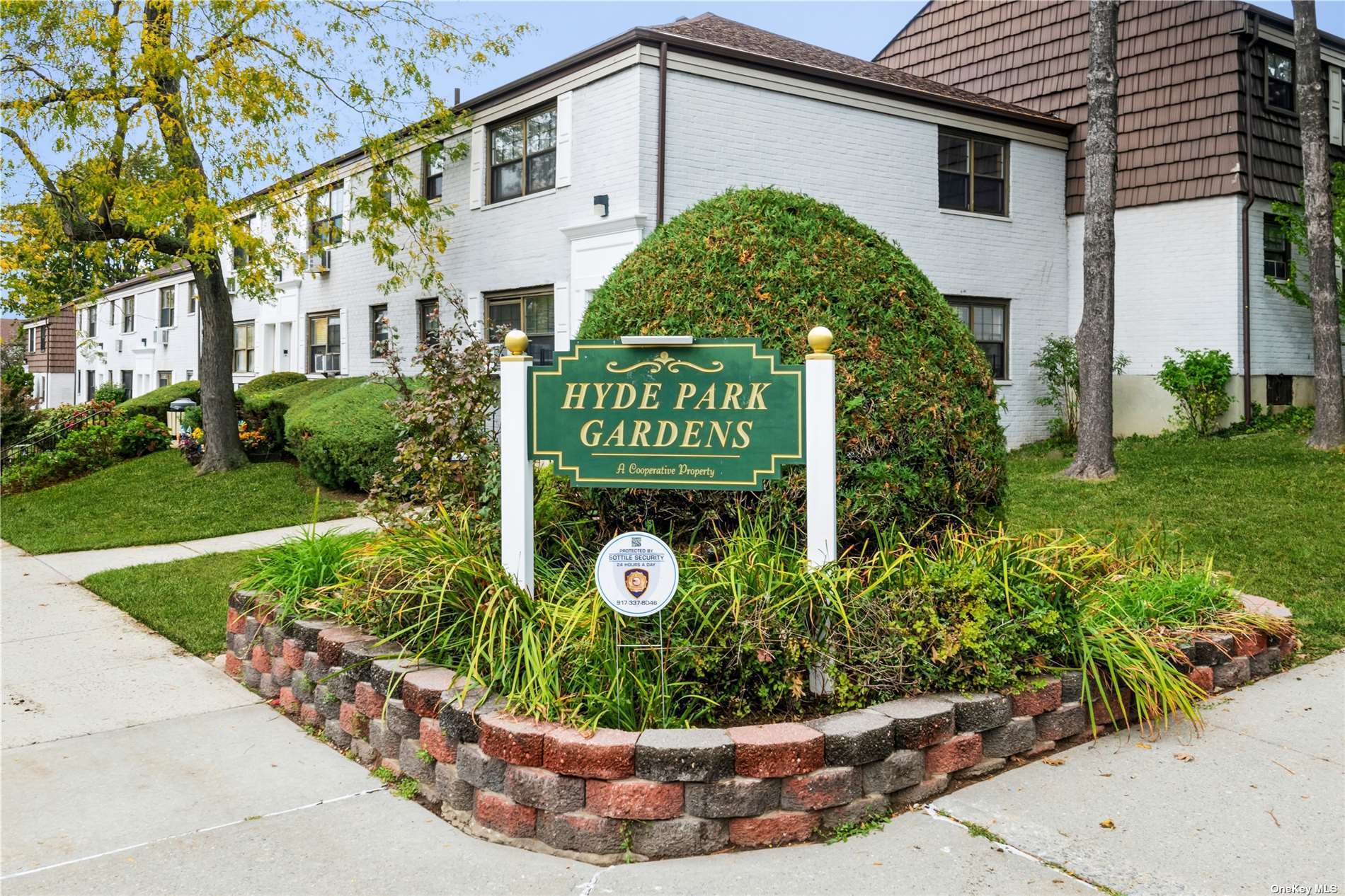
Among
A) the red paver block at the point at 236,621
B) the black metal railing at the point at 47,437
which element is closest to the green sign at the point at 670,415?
the red paver block at the point at 236,621

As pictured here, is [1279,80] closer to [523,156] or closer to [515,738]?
[523,156]

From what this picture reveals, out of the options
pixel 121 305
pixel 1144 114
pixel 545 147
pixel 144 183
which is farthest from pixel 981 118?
pixel 121 305

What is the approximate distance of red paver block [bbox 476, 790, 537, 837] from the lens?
3582mm

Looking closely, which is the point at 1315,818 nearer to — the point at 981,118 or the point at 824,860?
the point at 824,860

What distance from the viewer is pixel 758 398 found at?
14.4ft

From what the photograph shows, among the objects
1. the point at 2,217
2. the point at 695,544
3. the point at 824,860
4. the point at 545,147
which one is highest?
the point at 545,147

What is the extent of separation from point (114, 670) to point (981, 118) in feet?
49.1

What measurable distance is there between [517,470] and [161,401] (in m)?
17.8

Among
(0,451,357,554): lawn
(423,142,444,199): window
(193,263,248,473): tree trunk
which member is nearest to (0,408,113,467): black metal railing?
(0,451,357,554): lawn

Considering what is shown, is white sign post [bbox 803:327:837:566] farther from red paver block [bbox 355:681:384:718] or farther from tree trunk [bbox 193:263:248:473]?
tree trunk [bbox 193:263:248:473]

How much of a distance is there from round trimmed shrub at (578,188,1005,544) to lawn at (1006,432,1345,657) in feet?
8.14

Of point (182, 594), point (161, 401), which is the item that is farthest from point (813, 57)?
point (161, 401)

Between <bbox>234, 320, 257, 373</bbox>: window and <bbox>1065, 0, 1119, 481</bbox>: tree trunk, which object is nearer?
<bbox>1065, 0, 1119, 481</bbox>: tree trunk

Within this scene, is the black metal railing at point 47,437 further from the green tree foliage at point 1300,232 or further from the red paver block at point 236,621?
the green tree foliage at point 1300,232
